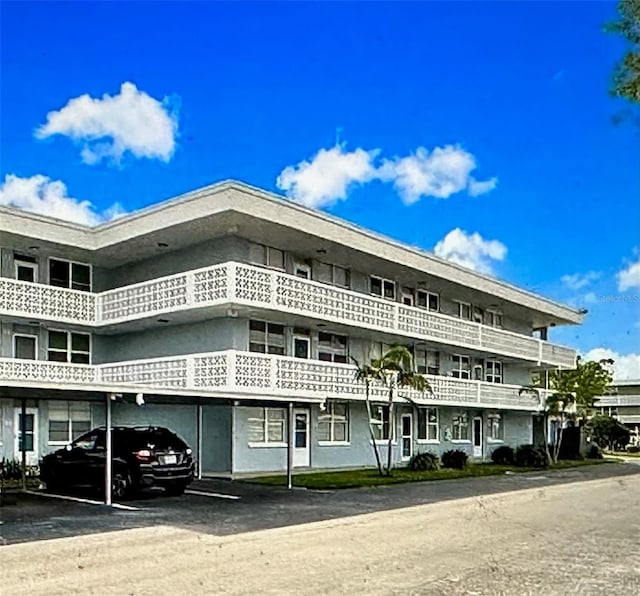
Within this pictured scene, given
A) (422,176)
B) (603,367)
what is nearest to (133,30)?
(422,176)

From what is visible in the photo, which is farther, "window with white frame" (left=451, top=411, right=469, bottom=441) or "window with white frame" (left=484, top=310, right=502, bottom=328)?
"window with white frame" (left=484, top=310, right=502, bottom=328)

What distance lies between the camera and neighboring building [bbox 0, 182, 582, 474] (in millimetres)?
24656

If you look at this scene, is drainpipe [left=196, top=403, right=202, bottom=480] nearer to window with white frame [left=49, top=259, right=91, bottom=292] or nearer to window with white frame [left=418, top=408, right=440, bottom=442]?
window with white frame [left=49, top=259, right=91, bottom=292]

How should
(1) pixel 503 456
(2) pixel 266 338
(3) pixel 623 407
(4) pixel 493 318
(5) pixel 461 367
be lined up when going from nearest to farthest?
1. (2) pixel 266 338
2. (1) pixel 503 456
3. (5) pixel 461 367
4. (4) pixel 493 318
5. (3) pixel 623 407

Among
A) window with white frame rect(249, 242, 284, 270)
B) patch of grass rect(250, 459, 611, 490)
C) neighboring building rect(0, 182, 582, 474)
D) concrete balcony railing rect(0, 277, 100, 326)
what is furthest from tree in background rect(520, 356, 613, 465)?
concrete balcony railing rect(0, 277, 100, 326)

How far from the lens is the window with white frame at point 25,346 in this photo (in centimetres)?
2647

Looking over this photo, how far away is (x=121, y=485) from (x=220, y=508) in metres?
2.71

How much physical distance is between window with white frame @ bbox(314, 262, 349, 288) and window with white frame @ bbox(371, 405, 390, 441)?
15.5 feet

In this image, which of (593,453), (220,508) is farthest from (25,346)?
(593,453)

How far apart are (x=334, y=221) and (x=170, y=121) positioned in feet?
24.3

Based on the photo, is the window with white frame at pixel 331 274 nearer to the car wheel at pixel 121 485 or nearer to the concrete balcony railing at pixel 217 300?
the concrete balcony railing at pixel 217 300

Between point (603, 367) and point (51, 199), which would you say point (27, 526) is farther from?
point (603, 367)

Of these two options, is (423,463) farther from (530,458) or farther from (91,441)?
(91,441)

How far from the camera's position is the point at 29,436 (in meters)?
26.3
